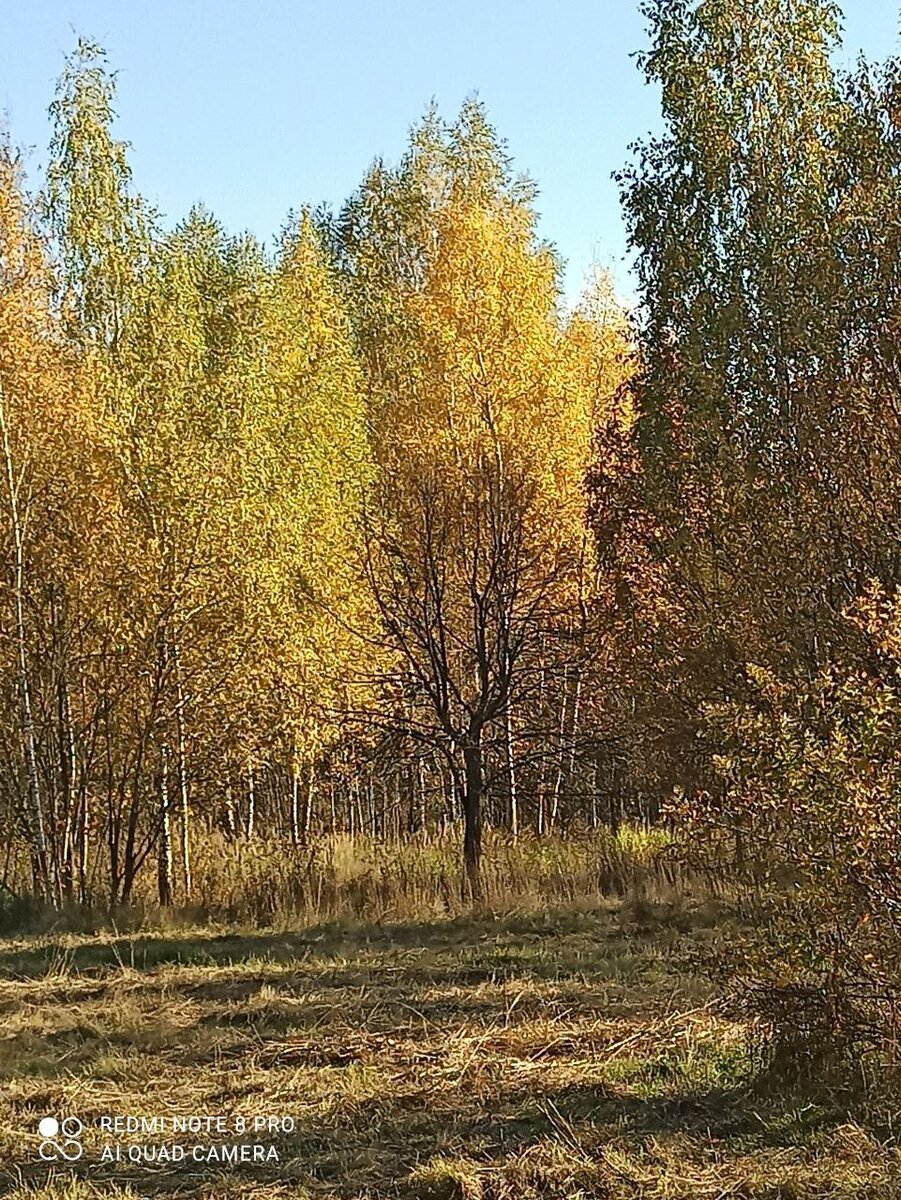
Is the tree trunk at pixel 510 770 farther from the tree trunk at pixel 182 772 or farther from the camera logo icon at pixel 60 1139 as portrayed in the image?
the camera logo icon at pixel 60 1139

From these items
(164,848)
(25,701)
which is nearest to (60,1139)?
(25,701)

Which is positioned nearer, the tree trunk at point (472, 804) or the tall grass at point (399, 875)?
the tall grass at point (399, 875)

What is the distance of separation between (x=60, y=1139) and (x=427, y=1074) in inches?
63.7

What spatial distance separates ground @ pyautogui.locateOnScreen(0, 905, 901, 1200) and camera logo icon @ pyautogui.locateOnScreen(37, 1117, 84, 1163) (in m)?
0.05

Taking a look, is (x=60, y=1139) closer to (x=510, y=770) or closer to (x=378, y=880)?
(x=378, y=880)

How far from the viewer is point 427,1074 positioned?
5.73 metres

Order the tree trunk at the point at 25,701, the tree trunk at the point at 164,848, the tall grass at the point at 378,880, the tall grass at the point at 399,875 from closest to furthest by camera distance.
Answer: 1. the tree trunk at the point at 25,701
2. the tall grass at the point at 378,880
3. the tall grass at the point at 399,875
4. the tree trunk at the point at 164,848

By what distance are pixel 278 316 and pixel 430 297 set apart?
513 centimetres

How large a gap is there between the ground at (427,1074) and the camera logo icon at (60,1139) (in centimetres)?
5

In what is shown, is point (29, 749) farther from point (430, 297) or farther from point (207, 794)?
point (430, 297)

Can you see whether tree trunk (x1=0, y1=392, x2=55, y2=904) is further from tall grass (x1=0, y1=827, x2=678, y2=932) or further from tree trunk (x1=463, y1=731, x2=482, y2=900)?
tree trunk (x1=463, y1=731, x2=482, y2=900)

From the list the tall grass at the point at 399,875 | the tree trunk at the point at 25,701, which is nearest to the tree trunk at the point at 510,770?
the tall grass at the point at 399,875

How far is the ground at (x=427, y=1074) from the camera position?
4500mm

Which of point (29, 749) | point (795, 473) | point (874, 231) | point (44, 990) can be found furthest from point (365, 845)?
point (874, 231)
